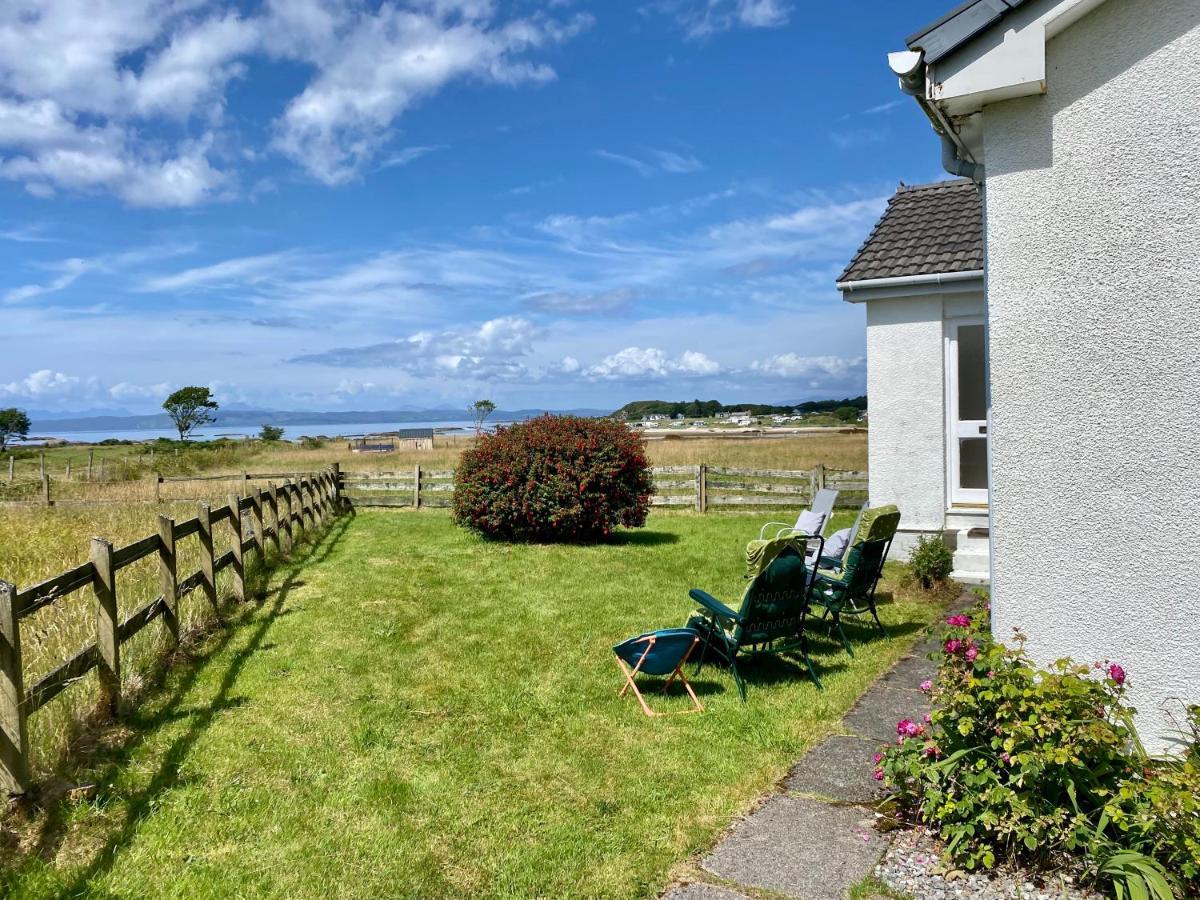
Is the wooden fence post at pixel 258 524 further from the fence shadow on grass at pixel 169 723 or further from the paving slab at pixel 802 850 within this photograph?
the paving slab at pixel 802 850

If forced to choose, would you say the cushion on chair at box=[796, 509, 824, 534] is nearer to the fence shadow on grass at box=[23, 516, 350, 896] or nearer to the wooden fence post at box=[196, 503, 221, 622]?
the fence shadow on grass at box=[23, 516, 350, 896]

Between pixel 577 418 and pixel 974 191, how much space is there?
24.5ft

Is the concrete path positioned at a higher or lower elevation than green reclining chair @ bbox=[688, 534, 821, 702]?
lower

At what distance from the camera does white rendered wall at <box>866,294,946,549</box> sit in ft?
32.6

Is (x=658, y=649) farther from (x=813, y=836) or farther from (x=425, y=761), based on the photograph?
(x=813, y=836)

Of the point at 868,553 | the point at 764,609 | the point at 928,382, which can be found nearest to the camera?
the point at 764,609

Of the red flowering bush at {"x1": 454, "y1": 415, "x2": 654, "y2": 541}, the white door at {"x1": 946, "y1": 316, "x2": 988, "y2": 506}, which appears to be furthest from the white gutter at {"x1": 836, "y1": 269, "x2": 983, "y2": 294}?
the red flowering bush at {"x1": 454, "y1": 415, "x2": 654, "y2": 541}

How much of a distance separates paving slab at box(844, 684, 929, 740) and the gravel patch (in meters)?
1.55

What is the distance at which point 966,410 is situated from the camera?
10.1m

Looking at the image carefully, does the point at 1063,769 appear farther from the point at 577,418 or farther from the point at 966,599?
the point at 577,418

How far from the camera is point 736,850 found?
3.74m

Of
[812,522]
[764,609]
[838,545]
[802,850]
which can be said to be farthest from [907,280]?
[802,850]

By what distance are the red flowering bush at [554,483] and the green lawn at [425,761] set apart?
181 inches

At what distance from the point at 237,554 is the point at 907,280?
8660mm
